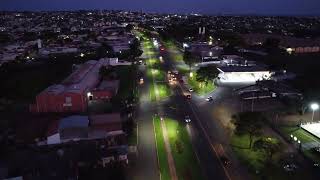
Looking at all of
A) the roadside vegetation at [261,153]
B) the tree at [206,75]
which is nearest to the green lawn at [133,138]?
the roadside vegetation at [261,153]

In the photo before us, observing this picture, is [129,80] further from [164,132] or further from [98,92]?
[164,132]

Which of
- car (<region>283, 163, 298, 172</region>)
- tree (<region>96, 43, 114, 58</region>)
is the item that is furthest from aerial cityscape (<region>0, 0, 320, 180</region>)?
tree (<region>96, 43, 114, 58</region>)

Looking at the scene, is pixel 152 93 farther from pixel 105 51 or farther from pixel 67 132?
pixel 105 51

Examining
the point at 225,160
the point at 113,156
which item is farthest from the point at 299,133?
the point at 113,156

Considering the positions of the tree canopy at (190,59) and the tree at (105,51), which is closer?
the tree canopy at (190,59)

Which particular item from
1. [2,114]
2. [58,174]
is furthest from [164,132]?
[2,114]

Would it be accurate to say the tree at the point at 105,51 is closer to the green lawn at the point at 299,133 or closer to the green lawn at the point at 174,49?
the green lawn at the point at 174,49
